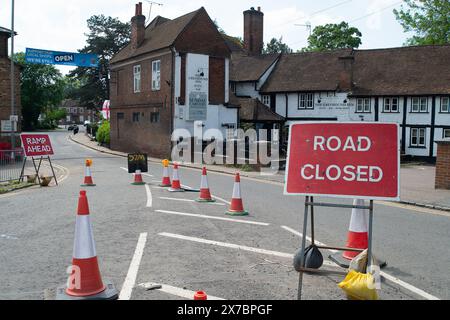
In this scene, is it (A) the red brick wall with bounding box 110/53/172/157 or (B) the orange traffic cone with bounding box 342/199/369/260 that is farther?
(A) the red brick wall with bounding box 110/53/172/157

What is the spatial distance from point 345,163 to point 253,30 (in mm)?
39468

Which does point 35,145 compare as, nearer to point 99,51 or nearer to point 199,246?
point 199,246

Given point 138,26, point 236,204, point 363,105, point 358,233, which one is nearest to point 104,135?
point 138,26

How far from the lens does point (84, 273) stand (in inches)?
188

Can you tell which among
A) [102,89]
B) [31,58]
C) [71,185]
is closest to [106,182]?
[71,185]

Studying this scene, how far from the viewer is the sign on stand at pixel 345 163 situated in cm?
531

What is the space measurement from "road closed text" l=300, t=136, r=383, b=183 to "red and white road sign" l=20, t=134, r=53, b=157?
1284 cm

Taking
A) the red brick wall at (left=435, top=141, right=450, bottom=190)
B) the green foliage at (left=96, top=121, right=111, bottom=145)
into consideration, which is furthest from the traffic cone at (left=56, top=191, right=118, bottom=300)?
the green foliage at (left=96, top=121, right=111, bottom=145)

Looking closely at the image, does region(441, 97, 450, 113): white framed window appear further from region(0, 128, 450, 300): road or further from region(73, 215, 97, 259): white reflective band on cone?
region(73, 215, 97, 259): white reflective band on cone

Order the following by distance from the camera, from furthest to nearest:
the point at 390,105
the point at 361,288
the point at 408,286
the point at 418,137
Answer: the point at 390,105 → the point at 418,137 → the point at 408,286 → the point at 361,288

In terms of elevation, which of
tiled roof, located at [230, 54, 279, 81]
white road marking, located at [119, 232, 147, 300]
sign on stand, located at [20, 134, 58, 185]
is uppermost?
tiled roof, located at [230, 54, 279, 81]

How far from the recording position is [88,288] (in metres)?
4.75

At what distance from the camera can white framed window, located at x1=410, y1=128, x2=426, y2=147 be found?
107 feet
